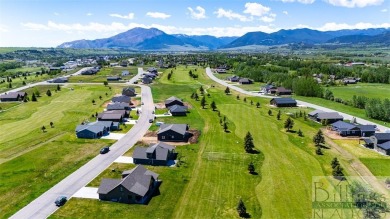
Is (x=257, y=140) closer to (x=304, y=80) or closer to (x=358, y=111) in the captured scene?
(x=358, y=111)

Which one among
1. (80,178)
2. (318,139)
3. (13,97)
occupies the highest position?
(13,97)

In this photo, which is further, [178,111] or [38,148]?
[178,111]

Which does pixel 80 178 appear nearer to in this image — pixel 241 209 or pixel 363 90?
pixel 241 209

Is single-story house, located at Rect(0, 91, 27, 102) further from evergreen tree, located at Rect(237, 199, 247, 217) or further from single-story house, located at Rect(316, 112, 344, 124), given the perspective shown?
evergreen tree, located at Rect(237, 199, 247, 217)

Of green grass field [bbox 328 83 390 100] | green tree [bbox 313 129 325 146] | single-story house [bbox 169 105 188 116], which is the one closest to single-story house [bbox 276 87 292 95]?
green grass field [bbox 328 83 390 100]

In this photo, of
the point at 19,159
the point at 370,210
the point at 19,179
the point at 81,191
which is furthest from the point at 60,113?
the point at 370,210

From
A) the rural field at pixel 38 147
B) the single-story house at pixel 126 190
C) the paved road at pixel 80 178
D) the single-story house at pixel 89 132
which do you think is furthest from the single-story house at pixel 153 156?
the single-story house at pixel 89 132

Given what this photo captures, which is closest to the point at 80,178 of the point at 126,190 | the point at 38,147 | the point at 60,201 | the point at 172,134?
the point at 60,201
